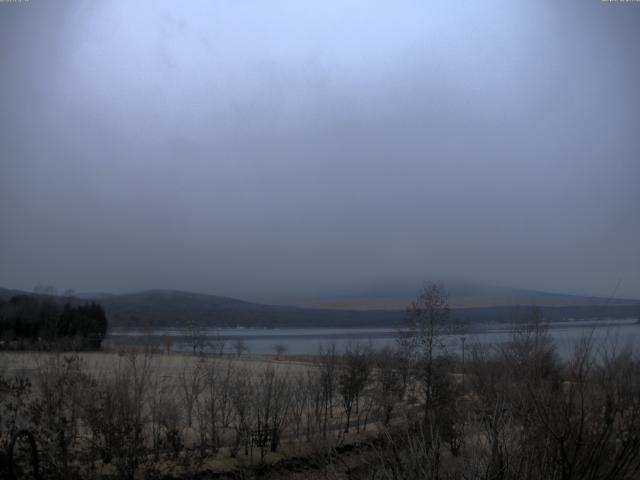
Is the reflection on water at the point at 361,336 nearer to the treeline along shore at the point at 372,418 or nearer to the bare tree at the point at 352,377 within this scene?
the treeline along shore at the point at 372,418

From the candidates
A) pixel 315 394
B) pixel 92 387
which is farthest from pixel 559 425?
pixel 315 394

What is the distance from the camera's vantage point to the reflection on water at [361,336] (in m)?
8.59

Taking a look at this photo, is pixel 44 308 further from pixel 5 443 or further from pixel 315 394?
pixel 5 443

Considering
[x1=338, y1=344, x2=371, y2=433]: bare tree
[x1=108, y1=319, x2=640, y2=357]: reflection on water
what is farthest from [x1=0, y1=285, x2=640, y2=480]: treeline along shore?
[x1=108, y1=319, x2=640, y2=357]: reflection on water

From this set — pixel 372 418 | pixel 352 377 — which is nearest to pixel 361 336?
pixel 352 377

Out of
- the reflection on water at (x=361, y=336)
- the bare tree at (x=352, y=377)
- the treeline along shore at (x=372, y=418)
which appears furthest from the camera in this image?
the bare tree at (x=352, y=377)

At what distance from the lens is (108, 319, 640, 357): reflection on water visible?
338 inches

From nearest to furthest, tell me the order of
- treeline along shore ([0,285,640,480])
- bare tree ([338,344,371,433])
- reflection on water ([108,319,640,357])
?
treeline along shore ([0,285,640,480]), reflection on water ([108,319,640,357]), bare tree ([338,344,371,433])

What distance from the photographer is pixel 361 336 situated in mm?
61781

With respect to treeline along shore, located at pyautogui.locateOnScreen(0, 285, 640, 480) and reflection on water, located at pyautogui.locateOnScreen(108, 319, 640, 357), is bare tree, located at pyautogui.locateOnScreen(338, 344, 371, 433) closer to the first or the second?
treeline along shore, located at pyautogui.locateOnScreen(0, 285, 640, 480)

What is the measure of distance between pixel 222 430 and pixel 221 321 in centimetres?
11870

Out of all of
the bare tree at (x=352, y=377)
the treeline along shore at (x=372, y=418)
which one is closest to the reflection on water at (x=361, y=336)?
the treeline along shore at (x=372, y=418)

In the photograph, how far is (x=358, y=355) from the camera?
104 feet

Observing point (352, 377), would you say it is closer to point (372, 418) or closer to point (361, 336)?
point (372, 418)
